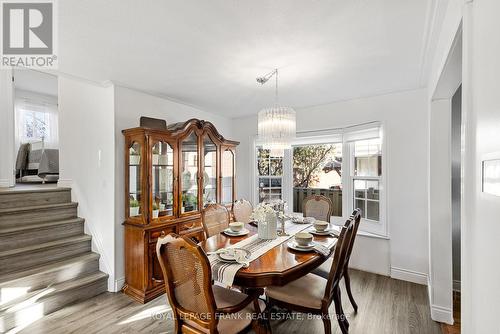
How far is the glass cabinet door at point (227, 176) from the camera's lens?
400 cm

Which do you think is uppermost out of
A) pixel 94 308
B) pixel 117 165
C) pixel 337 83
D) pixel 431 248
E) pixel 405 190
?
pixel 337 83

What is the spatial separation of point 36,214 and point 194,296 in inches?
107

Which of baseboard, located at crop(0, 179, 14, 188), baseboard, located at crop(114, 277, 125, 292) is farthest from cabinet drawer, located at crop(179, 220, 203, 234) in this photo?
baseboard, located at crop(0, 179, 14, 188)

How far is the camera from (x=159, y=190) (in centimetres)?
303

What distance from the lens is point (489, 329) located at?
2.51ft

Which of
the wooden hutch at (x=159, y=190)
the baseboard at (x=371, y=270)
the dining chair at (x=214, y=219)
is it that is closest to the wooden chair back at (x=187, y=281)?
the dining chair at (x=214, y=219)

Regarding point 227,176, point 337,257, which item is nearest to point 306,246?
point 337,257

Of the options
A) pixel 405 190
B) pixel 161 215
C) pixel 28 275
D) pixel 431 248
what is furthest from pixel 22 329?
pixel 405 190

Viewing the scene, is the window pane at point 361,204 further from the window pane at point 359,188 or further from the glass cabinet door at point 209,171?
the glass cabinet door at point 209,171

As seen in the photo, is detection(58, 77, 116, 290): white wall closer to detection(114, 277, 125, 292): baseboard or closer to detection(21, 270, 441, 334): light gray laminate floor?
detection(114, 277, 125, 292): baseboard

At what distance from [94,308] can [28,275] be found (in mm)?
747

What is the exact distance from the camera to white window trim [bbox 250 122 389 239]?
11.0 feet

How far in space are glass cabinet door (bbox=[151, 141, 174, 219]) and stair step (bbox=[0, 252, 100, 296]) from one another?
1.00 meters

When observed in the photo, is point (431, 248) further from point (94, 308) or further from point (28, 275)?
point (28, 275)
